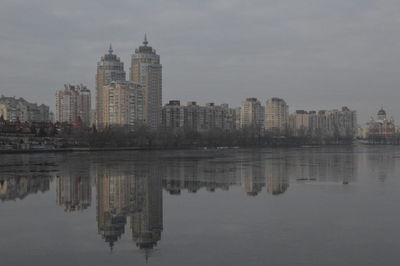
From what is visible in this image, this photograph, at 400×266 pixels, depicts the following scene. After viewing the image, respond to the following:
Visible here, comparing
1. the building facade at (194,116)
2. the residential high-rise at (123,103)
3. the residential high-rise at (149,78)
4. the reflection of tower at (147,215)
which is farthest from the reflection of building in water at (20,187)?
the building facade at (194,116)

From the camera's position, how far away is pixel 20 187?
19016 mm

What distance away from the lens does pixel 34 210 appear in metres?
13.1

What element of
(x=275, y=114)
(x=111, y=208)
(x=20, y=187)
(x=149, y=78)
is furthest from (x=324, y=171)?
(x=275, y=114)

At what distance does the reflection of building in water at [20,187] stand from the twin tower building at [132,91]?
80512 mm

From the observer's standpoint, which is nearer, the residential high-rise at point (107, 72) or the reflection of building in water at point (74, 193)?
the reflection of building in water at point (74, 193)

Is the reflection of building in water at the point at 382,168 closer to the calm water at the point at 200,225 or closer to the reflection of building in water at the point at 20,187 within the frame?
the calm water at the point at 200,225

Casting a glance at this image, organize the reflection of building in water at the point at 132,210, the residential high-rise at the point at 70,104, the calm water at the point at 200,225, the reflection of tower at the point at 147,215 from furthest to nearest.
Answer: the residential high-rise at the point at 70,104 → the reflection of building in water at the point at 132,210 → the reflection of tower at the point at 147,215 → the calm water at the point at 200,225

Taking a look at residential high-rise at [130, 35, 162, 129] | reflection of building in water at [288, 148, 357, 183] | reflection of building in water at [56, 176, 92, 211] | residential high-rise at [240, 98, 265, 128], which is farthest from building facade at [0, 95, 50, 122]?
reflection of building in water at [56, 176, 92, 211]

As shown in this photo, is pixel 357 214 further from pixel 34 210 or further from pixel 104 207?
pixel 34 210

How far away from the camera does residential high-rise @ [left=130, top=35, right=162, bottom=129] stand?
408 ft

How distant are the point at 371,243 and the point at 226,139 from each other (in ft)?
340

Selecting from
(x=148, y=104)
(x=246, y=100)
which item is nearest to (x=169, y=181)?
(x=148, y=104)

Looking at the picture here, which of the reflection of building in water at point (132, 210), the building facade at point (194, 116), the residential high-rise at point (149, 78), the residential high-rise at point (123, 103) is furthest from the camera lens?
the building facade at point (194, 116)

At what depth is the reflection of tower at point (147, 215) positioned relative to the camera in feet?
29.9
